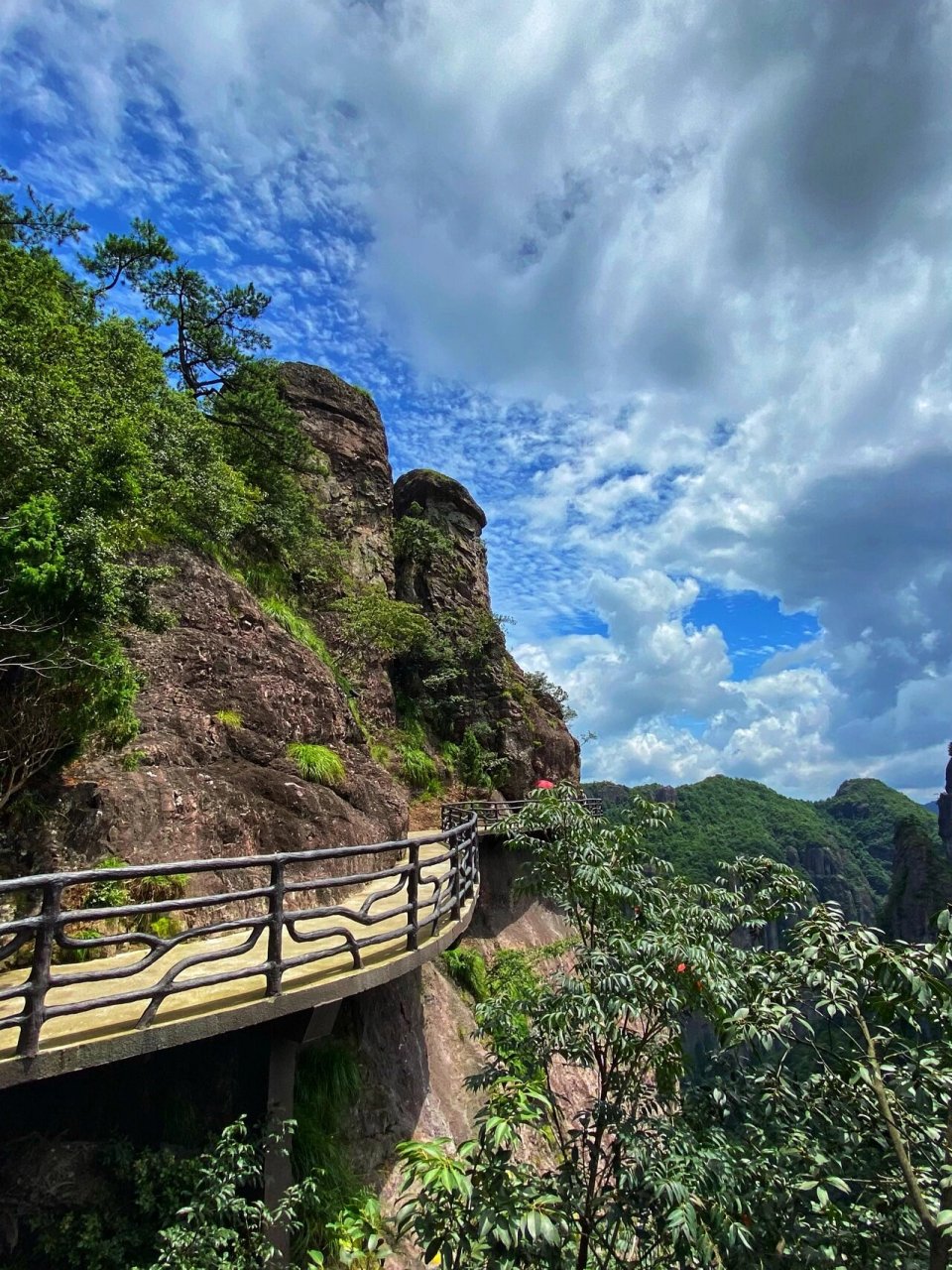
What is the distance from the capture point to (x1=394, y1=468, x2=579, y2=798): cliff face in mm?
28953

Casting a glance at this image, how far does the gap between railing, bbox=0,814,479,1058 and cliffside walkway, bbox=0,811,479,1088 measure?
1cm

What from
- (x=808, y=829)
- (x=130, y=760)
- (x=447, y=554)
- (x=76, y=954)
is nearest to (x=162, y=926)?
(x=76, y=954)

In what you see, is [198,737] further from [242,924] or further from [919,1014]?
[919,1014]

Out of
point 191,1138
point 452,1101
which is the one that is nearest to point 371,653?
point 452,1101

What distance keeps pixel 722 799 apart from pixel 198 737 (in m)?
156

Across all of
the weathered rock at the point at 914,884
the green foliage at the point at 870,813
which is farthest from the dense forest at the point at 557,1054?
the green foliage at the point at 870,813

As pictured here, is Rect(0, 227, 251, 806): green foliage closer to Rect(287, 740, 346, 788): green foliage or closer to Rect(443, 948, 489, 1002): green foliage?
Rect(287, 740, 346, 788): green foliage

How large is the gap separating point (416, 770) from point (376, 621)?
584cm

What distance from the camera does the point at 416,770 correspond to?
24547 mm

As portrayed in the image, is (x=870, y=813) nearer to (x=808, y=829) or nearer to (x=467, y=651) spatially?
(x=808, y=829)

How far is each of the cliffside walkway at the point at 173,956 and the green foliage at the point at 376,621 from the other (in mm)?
14042

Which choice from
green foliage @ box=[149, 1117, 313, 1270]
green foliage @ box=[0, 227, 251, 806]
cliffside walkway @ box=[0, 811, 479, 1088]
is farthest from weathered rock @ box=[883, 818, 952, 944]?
green foliage @ box=[0, 227, 251, 806]

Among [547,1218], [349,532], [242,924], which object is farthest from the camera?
[349,532]

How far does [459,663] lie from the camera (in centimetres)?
3002
